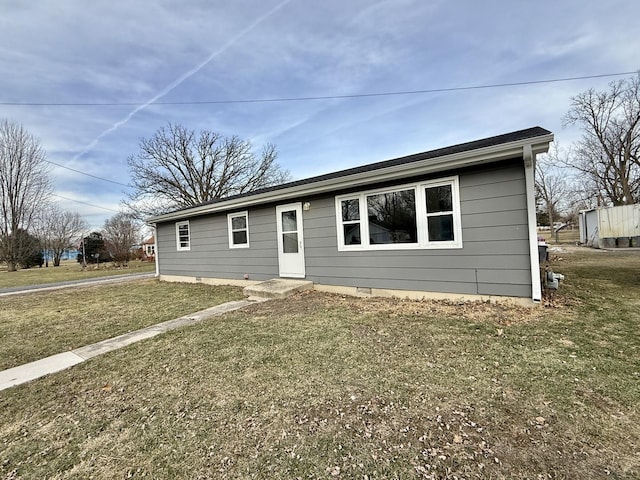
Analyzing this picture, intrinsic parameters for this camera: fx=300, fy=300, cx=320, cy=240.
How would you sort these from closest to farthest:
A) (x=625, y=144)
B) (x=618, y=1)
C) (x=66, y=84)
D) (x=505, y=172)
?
(x=505, y=172)
(x=618, y=1)
(x=66, y=84)
(x=625, y=144)

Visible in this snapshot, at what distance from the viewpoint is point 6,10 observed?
7.43 m

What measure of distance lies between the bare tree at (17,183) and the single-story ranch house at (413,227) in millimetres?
22881

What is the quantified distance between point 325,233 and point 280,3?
22.8 feet

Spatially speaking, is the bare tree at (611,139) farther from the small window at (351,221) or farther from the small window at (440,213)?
the small window at (351,221)

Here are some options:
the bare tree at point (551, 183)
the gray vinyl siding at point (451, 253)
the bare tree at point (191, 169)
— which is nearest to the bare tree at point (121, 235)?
the bare tree at point (191, 169)

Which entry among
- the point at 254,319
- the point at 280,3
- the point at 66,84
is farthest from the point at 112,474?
the point at 66,84

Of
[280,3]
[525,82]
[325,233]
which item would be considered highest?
[280,3]

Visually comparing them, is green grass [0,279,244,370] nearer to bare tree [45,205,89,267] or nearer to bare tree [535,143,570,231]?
bare tree [45,205,89,267]

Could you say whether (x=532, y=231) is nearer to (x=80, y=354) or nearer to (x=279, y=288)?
(x=279, y=288)

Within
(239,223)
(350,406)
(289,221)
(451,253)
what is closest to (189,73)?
(239,223)

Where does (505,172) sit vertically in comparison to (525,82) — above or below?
below

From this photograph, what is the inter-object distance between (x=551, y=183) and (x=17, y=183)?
47.2 metres

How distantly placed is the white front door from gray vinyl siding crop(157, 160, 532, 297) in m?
0.20

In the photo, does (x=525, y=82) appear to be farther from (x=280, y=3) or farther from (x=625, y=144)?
(x=625, y=144)
